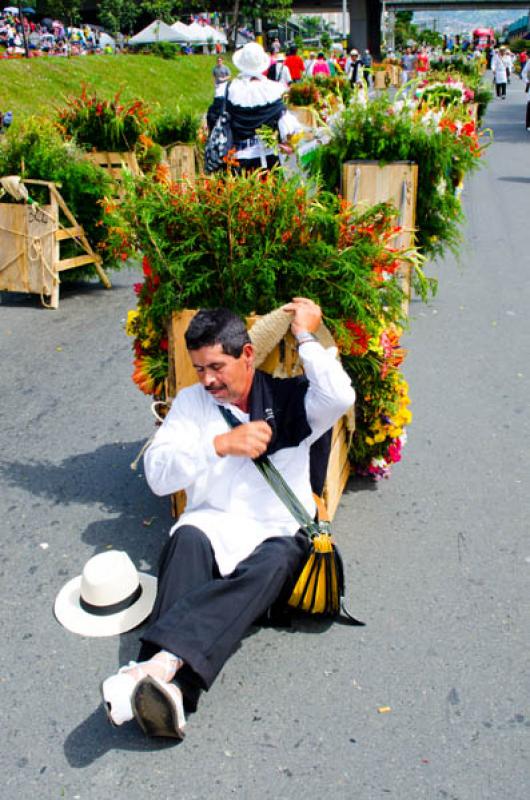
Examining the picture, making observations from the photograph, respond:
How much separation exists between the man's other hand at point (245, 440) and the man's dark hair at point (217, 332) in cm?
29

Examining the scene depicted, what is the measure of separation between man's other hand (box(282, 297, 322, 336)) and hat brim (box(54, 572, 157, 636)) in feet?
4.18

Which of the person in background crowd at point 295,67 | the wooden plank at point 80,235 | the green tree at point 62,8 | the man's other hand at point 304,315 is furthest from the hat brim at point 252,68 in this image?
the green tree at point 62,8

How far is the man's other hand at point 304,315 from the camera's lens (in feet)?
10.6

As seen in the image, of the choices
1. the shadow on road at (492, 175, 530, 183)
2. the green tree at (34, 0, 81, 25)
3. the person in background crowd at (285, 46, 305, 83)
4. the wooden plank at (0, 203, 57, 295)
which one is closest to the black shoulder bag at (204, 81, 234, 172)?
the wooden plank at (0, 203, 57, 295)

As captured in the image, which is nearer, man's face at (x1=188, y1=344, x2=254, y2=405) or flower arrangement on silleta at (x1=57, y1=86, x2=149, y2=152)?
man's face at (x1=188, y1=344, x2=254, y2=405)

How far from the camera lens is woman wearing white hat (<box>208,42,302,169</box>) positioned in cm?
719

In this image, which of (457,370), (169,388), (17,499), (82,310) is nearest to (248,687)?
(169,388)

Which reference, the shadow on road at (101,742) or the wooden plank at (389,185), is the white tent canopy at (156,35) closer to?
the wooden plank at (389,185)

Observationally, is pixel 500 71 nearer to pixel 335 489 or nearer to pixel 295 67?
pixel 295 67

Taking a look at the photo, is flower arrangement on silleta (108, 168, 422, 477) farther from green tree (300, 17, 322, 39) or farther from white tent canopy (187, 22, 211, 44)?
green tree (300, 17, 322, 39)

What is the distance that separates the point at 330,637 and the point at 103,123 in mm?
7463

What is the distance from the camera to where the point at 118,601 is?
3301 mm

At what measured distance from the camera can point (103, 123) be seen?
914cm

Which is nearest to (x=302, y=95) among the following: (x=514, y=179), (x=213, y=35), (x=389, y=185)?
(x=514, y=179)
